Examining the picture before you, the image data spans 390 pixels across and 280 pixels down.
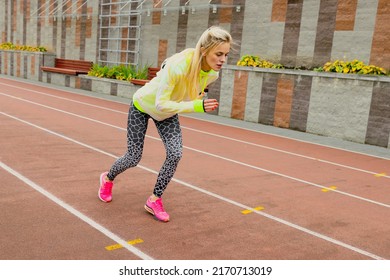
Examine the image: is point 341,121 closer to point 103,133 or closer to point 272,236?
point 103,133

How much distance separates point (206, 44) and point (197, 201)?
2.23 meters

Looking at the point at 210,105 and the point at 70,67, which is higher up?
the point at 210,105

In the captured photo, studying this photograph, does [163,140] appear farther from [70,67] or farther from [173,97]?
[70,67]

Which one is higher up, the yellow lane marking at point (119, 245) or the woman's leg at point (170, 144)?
the woman's leg at point (170, 144)

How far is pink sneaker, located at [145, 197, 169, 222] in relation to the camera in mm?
4544

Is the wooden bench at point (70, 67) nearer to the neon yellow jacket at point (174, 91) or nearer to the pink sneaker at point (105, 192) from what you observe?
the pink sneaker at point (105, 192)

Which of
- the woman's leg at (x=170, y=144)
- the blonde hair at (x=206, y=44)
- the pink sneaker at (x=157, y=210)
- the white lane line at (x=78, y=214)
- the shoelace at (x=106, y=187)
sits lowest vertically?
the white lane line at (x=78, y=214)

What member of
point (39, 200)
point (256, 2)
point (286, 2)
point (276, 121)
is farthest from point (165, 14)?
point (39, 200)

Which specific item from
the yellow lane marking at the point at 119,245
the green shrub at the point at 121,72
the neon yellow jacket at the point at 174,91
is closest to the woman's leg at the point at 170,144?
the neon yellow jacket at the point at 174,91

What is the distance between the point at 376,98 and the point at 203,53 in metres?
7.67

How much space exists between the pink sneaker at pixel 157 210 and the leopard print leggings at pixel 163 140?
0.33 ft

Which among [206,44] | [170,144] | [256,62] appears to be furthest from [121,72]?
[206,44]

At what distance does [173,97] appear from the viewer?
13.5ft

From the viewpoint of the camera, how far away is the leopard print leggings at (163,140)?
436cm
